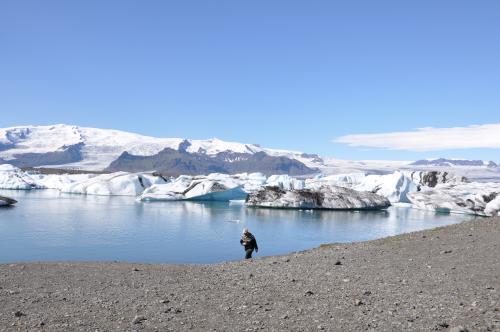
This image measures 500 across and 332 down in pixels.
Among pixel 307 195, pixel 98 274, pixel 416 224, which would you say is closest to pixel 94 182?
pixel 307 195

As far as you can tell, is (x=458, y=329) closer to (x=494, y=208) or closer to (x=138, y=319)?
(x=138, y=319)

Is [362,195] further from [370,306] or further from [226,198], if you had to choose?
[370,306]

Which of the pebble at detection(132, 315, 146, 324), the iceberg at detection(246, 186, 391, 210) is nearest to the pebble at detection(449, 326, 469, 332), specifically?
the pebble at detection(132, 315, 146, 324)

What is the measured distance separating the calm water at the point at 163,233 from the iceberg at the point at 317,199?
610 cm

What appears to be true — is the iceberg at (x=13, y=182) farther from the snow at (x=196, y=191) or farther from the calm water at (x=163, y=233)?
the calm water at (x=163, y=233)

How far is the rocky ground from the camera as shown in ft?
19.3

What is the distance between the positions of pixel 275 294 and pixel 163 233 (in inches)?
618

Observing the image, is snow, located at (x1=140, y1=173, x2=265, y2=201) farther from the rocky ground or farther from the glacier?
the rocky ground

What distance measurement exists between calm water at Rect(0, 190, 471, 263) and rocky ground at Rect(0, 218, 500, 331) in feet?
19.1

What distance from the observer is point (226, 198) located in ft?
164

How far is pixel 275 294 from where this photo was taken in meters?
7.39

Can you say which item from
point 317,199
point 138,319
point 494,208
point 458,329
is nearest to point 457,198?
point 494,208

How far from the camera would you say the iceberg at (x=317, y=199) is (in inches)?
1564

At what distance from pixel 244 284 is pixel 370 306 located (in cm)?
243
